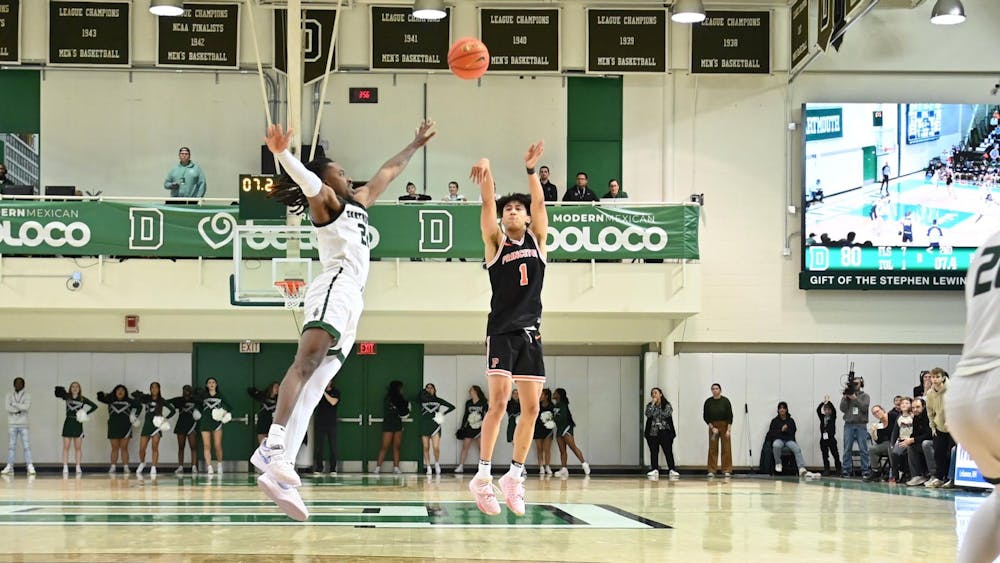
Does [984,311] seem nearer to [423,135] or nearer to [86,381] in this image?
[423,135]

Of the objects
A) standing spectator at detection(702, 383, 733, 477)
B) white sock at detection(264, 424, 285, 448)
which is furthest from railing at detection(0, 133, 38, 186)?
white sock at detection(264, 424, 285, 448)

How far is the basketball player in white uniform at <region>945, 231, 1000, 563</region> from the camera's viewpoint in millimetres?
4383

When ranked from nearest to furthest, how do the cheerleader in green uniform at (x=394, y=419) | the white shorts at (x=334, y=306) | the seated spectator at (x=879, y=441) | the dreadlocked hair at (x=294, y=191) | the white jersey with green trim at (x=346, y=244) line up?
the white shorts at (x=334, y=306) → the white jersey with green trim at (x=346, y=244) → the dreadlocked hair at (x=294, y=191) → the seated spectator at (x=879, y=441) → the cheerleader in green uniform at (x=394, y=419)

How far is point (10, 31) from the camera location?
24.1 meters

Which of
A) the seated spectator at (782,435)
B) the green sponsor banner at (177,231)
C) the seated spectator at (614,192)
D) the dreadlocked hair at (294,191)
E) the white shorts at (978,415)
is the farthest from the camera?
the seated spectator at (782,435)

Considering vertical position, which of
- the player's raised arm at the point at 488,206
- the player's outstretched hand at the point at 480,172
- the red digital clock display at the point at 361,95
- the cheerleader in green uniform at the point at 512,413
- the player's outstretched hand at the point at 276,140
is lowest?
the cheerleader in green uniform at the point at 512,413

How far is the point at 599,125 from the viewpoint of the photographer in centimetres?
2495

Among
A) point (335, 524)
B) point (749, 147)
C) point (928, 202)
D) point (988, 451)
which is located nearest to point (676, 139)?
point (749, 147)

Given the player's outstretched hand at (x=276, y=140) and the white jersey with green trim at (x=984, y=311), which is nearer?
the white jersey with green trim at (x=984, y=311)

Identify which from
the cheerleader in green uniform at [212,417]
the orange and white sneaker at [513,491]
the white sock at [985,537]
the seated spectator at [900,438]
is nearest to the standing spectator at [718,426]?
the seated spectator at [900,438]

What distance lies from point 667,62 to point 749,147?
8.41 ft

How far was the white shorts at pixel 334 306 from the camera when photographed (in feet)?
24.6

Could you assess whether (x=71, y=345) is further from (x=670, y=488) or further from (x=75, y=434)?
(x=670, y=488)

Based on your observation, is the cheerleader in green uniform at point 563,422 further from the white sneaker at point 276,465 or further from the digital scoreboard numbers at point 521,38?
the white sneaker at point 276,465
